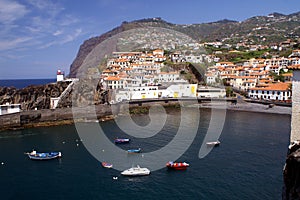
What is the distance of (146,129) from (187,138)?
217 inches

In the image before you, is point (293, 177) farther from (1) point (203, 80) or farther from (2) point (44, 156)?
(1) point (203, 80)

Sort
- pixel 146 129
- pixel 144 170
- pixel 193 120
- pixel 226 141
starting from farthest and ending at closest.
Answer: pixel 193 120, pixel 146 129, pixel 226 141, pixel 144 170

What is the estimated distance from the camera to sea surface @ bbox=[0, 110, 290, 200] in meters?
14.7

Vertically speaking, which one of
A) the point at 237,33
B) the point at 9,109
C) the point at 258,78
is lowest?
the point at 9,109

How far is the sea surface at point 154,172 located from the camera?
14.7 metres

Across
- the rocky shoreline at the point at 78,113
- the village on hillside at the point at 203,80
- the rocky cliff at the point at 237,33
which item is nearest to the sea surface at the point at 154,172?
the rocky shoreline at the point at 78,113

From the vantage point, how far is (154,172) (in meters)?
17.5

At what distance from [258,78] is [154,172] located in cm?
4130

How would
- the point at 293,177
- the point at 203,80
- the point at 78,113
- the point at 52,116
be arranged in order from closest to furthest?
1. the point at 293,177
2. the point at 52,116
3. the point at 78,113
4. the point at 203,80

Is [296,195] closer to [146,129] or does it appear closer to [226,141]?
[226,141]

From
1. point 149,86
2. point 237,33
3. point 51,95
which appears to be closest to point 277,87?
point 149,86

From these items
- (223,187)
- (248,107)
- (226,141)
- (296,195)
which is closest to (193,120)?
(226,141)

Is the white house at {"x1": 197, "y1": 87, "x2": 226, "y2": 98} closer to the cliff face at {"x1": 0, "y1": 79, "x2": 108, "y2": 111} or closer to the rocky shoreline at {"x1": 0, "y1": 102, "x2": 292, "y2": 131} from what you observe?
the rocky shoreline at {"x1": 0, "y1": 102, "x2": 292, "y2": 131}

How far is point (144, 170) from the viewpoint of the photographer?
17062mm
